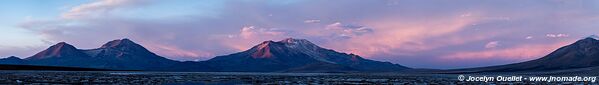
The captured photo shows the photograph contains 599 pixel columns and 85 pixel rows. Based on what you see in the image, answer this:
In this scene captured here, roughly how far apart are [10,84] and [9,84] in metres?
0.15

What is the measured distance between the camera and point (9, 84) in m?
49.9

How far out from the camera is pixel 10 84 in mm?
49812
